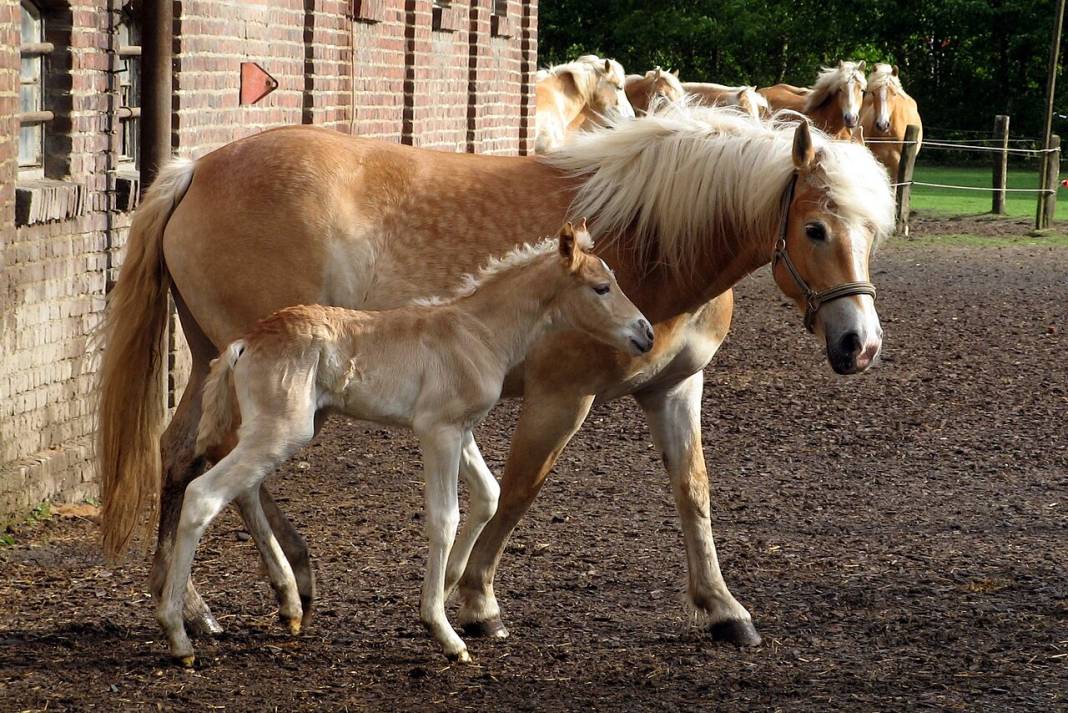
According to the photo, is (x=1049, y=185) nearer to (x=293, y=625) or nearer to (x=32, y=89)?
(x=32, y=89)

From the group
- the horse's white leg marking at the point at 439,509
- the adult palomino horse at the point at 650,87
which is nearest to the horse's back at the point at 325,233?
the horse's white leg marking at the point at 439,509

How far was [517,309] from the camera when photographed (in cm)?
472

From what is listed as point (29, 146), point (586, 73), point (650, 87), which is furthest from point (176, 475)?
point (650, 87)

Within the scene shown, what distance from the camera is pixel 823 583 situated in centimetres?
581

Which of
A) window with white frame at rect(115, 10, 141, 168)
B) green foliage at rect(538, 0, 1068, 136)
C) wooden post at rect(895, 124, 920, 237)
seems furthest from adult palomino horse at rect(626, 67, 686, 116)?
green foliage at rect(538, 0, 1068, 136)

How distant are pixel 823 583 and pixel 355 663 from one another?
2.01 metres

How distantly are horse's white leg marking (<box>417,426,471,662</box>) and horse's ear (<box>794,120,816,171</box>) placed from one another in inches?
56.5

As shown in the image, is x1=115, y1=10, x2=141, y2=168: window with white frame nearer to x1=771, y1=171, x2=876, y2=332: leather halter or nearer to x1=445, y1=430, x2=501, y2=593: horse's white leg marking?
x1=445, y1=430, x2=501, y2=593: horse's white leg marking

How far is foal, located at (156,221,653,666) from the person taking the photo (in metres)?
4.42

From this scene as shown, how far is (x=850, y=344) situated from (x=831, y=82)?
14.1m

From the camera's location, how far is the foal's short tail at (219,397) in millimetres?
4473

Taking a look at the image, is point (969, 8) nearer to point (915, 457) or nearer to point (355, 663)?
point (915, 457)

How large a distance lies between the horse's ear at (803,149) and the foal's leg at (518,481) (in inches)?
41.4

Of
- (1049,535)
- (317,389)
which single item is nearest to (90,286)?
(317,389)
